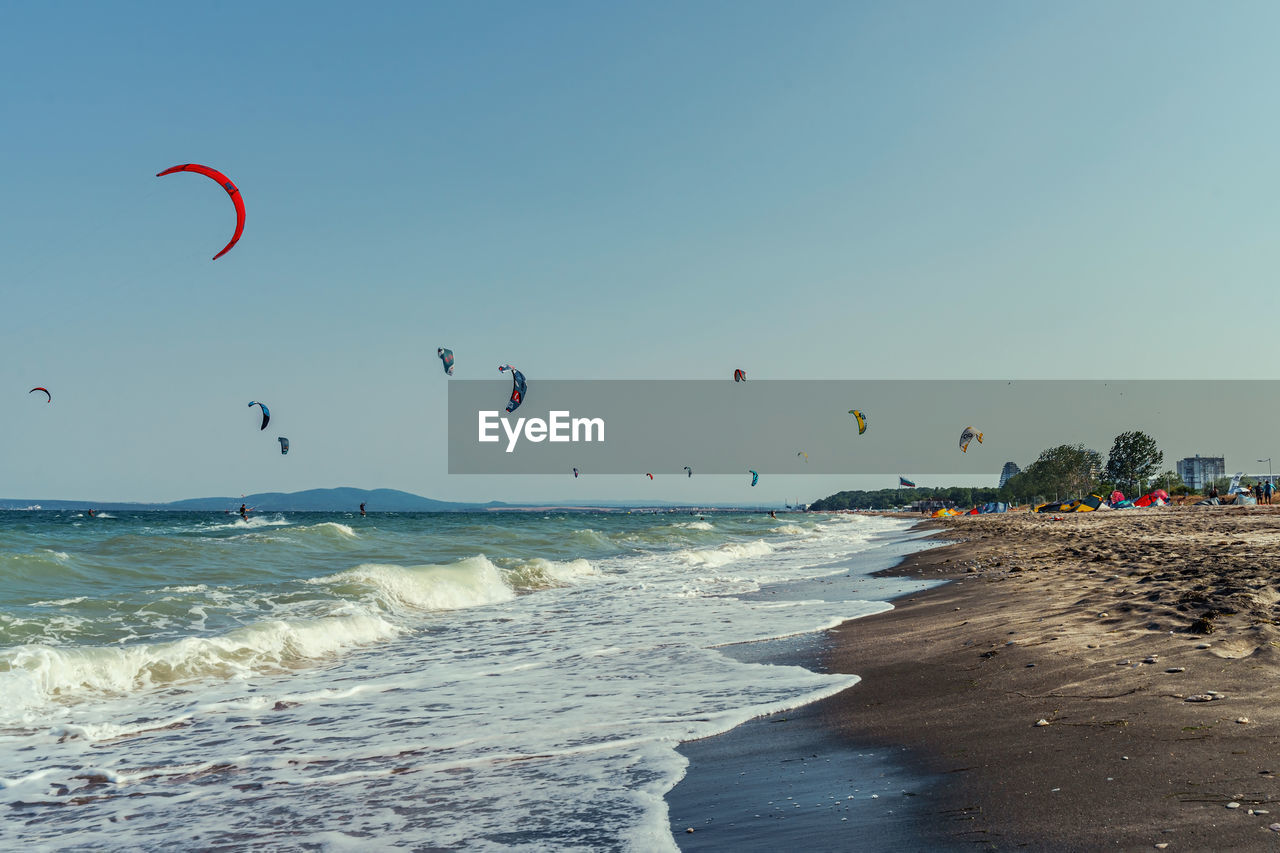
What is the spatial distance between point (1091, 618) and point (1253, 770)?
4.78 meters

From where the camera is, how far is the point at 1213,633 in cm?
646

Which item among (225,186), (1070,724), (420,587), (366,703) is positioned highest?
(225,186)

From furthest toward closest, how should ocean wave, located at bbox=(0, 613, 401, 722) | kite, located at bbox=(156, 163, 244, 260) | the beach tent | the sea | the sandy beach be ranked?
the beach tent < kite, located at bbox=(156, 163, 244, 260) < ocean wave, located at bbox=(0, 613, 401, 722) < the sea < the sandy beach

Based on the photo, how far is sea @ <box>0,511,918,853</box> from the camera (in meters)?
4.56

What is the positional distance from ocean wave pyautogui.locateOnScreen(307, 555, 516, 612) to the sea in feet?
0.30

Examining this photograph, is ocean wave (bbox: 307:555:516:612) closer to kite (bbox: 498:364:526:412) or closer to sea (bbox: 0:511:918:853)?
sea (bbox: 0:511:918:853)

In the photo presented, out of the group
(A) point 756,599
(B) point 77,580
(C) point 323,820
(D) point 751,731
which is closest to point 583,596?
(A) point 756,599

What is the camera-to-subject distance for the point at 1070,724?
4.90m

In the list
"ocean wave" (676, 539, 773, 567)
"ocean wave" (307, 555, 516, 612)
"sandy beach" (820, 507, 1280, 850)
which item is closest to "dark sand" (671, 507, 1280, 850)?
"sandy beach" (820, 507, 1280, 850)

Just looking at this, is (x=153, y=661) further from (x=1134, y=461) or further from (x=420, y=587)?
(x=1134, y=461)

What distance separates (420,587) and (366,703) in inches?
373

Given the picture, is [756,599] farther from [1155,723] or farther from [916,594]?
[1155,723]

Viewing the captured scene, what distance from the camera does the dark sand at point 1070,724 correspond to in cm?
348

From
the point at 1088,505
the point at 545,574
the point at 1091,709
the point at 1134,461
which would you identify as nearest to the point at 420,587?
the point at 545,574
